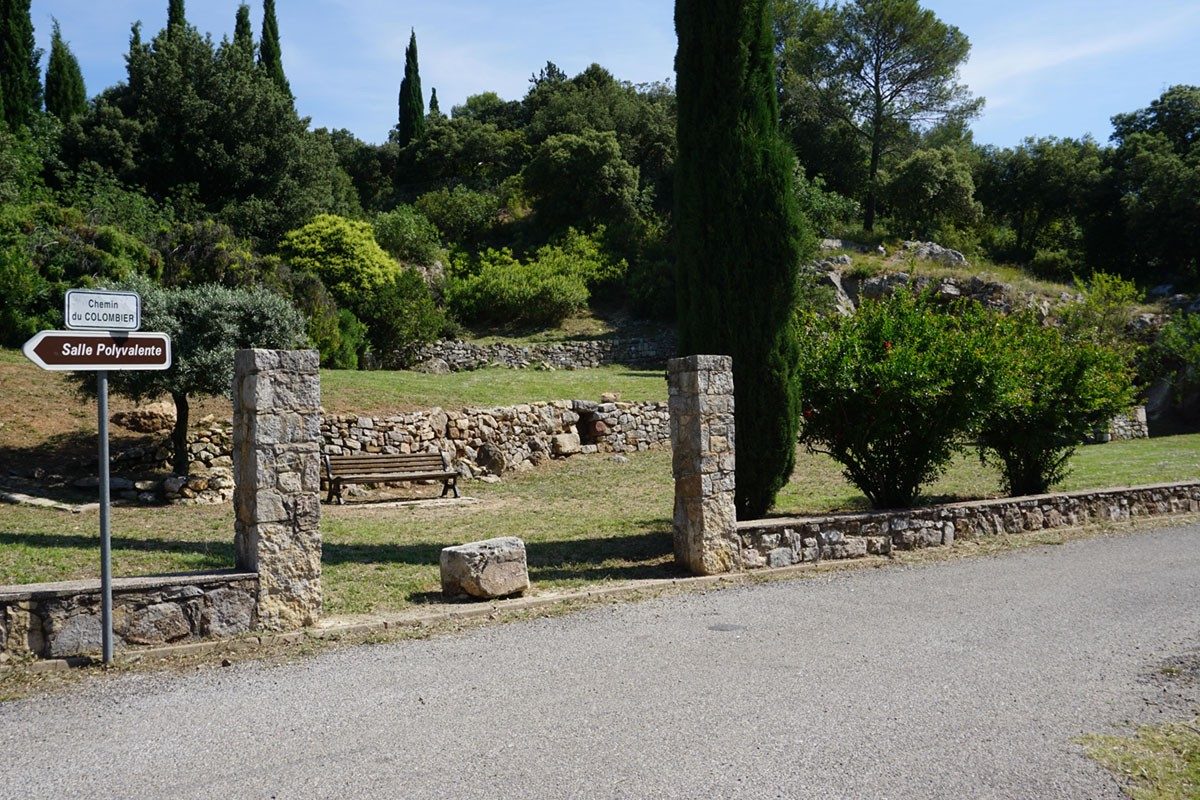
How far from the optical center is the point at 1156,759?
A: 4.75m

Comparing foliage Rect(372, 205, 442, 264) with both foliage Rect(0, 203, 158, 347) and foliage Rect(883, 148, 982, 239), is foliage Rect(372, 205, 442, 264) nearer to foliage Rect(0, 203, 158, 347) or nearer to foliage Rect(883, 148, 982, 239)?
foliage Rect(0, 203, 158, 347)

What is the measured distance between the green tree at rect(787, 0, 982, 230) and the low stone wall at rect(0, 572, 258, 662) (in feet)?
113

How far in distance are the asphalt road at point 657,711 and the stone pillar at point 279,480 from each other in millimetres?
777

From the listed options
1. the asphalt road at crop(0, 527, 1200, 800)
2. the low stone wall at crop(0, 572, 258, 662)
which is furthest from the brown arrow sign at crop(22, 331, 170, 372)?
the asphalt road at crop(0, 527, 1200, 800)

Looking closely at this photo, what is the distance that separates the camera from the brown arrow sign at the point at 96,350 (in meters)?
5.94

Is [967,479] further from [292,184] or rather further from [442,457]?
[292,184]

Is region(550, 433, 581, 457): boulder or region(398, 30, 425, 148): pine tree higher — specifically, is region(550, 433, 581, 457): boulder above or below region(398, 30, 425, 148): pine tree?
below

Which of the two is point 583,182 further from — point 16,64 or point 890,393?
point 890,393

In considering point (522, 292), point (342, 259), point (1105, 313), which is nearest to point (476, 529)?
point (342, 259)

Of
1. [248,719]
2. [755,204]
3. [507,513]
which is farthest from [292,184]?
[248,719]

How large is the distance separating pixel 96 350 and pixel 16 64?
108ft

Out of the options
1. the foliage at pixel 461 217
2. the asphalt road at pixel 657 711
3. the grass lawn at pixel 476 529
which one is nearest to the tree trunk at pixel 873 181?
the foliage at pixel 461 217

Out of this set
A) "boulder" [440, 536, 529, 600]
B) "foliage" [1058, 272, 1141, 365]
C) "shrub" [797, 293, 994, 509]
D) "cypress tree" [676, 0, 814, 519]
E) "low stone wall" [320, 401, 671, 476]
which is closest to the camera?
"boulder" [440, 536, 529, 600]

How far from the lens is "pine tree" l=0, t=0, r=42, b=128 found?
1230 inches
